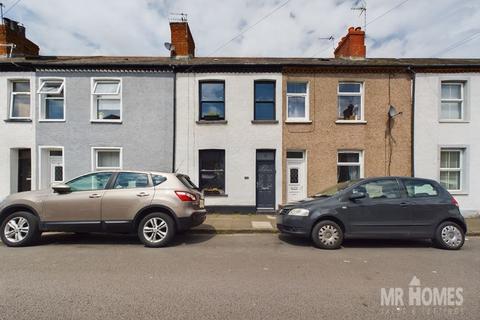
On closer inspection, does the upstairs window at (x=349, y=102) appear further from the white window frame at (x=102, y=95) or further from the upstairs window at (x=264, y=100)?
the white window frame at (x=102, y=95)

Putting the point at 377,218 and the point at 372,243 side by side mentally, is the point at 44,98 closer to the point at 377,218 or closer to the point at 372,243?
the point at 377,218

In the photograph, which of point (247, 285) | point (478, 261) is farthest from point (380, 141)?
point (247, 285)

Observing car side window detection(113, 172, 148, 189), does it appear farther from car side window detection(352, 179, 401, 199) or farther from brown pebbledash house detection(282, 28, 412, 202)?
brown pebbledash house detection(282, 28, 412, 202)

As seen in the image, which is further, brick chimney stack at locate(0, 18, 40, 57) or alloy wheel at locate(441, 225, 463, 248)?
brick chimney stack at locate(0, 18, 40, 57)

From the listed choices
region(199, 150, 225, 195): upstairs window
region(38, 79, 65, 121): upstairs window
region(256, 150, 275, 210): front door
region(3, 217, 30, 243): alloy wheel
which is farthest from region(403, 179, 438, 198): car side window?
region(38, 79, 65, 121): upstairs window

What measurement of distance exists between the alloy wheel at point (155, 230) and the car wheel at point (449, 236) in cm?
626

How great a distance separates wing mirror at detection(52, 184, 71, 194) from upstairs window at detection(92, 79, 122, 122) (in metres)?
4.86

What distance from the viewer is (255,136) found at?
398 inches

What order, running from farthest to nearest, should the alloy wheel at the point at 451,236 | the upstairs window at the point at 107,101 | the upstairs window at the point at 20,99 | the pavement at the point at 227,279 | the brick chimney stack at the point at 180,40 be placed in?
the brick chimney stack at the point at 180,40 < the upstairs window at the point at 20,99 < the upstairs window at the point at 107,101 < the alloy wheel at the point at 451,236 < the pavement at the point at 227,279

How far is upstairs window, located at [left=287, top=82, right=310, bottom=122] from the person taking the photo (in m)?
10.4

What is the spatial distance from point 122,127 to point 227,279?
810cm

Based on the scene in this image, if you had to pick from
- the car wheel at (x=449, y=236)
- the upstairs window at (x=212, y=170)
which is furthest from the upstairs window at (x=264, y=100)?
the car wheel at (x=449, y=236)

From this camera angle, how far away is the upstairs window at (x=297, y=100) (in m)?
10.4

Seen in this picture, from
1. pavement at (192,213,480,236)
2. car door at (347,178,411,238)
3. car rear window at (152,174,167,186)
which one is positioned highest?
car rear window at (152,174,167,186)
